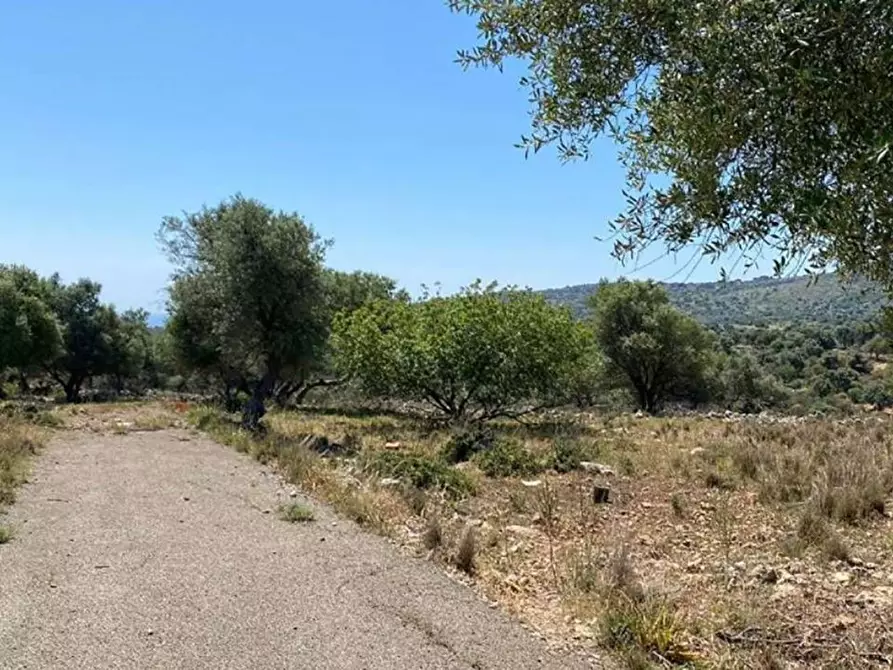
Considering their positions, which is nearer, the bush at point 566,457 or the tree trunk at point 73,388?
the bush at point 566,457

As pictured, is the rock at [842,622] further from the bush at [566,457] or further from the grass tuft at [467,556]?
the bush at [566,457]

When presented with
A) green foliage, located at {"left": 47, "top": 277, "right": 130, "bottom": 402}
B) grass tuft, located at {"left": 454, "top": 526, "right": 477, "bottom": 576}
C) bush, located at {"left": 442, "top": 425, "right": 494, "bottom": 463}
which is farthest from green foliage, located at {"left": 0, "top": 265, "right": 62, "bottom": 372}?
grass tuft, located at {"left": 454, "top": 526, "right": 477, "bottom": 576}

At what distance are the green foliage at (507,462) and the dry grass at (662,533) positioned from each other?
0.13 feet

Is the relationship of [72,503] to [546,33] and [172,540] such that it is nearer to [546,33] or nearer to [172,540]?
[172,540]

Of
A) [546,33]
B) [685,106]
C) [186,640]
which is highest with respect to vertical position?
[546,33]

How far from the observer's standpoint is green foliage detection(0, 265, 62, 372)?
32.0m

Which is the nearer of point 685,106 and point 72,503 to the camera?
point 685,106

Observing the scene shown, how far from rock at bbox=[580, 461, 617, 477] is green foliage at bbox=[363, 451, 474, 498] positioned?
2959 millimetres

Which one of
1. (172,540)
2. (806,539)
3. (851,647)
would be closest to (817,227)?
(851,647)

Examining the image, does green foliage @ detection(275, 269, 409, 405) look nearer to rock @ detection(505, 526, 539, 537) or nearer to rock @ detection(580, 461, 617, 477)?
rock @ detection(580, 461, 617, 477)

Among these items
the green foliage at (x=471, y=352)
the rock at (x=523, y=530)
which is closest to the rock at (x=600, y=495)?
the rock at (x=523, y=530)

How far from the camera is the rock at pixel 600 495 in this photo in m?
11.2

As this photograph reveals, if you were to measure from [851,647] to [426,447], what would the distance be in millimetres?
12744

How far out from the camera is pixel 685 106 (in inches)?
127
